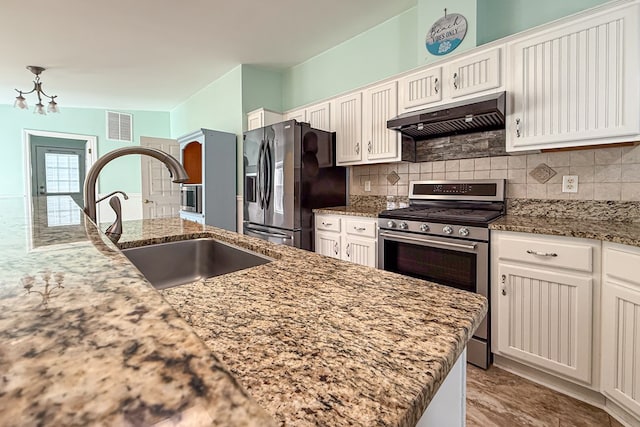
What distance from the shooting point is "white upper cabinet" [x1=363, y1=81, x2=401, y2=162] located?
8.68 feet

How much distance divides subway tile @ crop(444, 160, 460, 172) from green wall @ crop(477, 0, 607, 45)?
A: 2.97ft

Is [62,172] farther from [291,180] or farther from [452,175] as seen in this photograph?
[452,175]

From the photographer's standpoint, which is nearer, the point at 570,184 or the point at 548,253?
the point at 548,253

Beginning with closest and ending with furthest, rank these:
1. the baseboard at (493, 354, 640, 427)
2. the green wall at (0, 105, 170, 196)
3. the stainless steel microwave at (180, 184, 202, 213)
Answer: the baseboard at (493, 354, 640, 427) < the stainless steel microwave at (180, 184, 202, 213) < the green wall at (0, 105, 170, 196)

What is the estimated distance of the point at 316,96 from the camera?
379 centimetres

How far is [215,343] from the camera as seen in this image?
45 centimetres

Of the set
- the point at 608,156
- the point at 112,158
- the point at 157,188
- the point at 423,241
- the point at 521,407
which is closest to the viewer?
the point at 112,158

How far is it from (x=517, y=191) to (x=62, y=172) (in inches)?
283

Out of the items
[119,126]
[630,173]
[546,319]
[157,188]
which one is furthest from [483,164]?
[119,126]

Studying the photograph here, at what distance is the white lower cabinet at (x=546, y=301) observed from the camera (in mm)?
1571

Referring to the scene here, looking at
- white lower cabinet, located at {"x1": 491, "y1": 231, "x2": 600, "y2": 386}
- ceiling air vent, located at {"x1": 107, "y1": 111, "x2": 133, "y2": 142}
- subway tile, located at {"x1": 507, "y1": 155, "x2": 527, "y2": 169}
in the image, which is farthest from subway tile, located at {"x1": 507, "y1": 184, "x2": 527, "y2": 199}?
ceiling air vent, located at {"x1": 107, "y1": 111, "x2": 133, "y2": 142}

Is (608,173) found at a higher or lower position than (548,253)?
higher

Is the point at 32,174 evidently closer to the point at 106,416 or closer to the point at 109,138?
the point at 109,138

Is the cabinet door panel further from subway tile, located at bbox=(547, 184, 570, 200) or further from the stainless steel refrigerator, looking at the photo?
the stainless steel refrigerator
